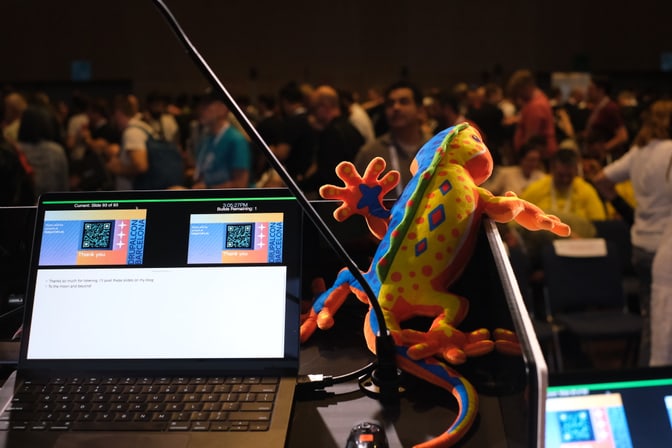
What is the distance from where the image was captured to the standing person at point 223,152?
2.79m

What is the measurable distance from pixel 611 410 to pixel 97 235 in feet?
2.23

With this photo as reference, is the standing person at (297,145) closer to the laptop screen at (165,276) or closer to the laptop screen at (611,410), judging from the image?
the laptop screen at (165,276)

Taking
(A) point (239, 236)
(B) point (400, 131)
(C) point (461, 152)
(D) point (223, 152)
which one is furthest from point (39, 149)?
(C) point (461, 152)

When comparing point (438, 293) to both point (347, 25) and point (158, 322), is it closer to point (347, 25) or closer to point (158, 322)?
point (158, 322)

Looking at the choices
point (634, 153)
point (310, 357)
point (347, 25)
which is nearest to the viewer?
point (310, 357)

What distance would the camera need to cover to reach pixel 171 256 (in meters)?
0.89

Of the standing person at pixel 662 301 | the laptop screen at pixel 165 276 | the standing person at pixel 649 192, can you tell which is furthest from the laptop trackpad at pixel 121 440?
the standing person at pixel 649 192

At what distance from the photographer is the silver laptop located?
0.81 m

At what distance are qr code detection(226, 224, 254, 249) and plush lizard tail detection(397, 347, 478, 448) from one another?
25 centimetres

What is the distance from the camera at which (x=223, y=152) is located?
9.21 feet

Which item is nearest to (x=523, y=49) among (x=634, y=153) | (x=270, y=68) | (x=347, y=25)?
(x=347, y=25)

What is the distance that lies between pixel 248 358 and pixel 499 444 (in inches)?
12.7

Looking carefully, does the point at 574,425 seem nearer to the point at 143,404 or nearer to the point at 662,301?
the point at 143,404

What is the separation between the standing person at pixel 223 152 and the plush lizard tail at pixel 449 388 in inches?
80.1
